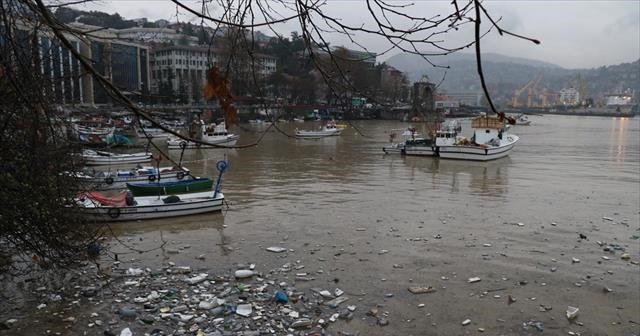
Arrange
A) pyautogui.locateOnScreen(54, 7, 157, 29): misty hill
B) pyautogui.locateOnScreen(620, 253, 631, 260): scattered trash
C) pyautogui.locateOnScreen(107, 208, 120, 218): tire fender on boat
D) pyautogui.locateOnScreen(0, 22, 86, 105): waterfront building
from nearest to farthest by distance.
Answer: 1. pyautogui.locateOnScreen(0, 22, 86, 105): waterfront building
2. pyautogui.locateOnScreen(54, 7, 157, 29): misty hill
3. pyautogui.locateOnScreen(620, 253, 631, 260): scattered trash
4. pyautogui.locateOnScreen(107, 208, 120, 218): tire fender on boat

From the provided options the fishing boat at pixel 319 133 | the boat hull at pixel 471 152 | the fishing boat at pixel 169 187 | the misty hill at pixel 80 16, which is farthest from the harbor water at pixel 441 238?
the fishing boat at pixel 319 133

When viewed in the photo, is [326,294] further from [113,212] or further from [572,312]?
[113,212]

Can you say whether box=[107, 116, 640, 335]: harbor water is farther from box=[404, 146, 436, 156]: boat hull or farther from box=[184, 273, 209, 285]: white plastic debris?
box=[404, 146, 436, 156]: boat hull

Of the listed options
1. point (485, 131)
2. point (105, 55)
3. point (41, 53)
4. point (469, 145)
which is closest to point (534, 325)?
point (105, 55)

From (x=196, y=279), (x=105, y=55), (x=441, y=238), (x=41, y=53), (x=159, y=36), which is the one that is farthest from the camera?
(x=441, y=238)

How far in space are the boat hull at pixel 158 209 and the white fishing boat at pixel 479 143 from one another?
18274 mm

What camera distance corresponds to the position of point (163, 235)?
1158cm

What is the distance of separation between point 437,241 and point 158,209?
22.4 feet

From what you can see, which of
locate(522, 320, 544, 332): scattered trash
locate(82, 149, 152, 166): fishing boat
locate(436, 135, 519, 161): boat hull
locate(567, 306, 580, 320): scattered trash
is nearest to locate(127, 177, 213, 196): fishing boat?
locate(522, 320, 544, 332): scattered trash

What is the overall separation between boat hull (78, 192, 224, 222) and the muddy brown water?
10.1 inches

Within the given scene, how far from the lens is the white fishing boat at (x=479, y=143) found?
28391mm

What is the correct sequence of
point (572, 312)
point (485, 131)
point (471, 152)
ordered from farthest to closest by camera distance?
point (485, 131) < point (471, 152) < point (572, 312)

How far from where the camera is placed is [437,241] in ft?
36.7

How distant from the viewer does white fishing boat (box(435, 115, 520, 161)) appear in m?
28.4
